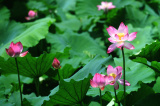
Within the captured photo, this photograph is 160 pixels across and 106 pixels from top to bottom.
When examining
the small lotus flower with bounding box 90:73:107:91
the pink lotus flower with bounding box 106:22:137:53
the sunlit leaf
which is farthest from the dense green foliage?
the pink lotus flower with bounding box 106:22:137:53

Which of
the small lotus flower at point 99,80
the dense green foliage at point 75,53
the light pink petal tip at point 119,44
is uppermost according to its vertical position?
the light pink petal tip at point 119,44

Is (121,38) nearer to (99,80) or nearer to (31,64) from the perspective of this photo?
(99,80)

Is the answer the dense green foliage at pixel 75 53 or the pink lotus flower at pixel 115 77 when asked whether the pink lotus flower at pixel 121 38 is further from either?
the dense green foliage at pixel 75 53

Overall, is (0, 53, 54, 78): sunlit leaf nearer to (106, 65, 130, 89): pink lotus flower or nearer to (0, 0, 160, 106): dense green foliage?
(0, 0, 160, 106): dense green foliage

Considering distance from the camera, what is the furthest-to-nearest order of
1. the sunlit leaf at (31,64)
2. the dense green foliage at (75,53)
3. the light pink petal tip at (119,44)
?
the sunlit leaf at (31,64) → the dense green foliage at (75,53) → the light pink petal tip at (119,44)

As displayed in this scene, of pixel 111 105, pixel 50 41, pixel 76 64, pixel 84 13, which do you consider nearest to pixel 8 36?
pixel 50 41

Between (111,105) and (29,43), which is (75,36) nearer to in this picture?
(29,43)

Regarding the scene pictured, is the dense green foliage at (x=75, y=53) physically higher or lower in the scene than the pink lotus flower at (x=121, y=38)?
lower

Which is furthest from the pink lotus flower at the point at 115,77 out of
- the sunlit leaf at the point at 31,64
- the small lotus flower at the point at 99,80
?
the sunlit leaf at the point at 31,64

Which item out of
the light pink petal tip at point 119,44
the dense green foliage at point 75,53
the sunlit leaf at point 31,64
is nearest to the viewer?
the light pink petal tip at point 119,44

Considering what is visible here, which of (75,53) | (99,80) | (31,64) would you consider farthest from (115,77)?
(75,53)

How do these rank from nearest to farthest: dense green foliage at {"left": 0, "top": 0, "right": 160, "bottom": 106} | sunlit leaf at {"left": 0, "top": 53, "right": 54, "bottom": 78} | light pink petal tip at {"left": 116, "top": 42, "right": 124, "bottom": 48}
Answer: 1. light pink petal tip at {"left": 116, "top": 42, "right": 124, "bottom": 48}
2. dense green foliage at {"left": 0, "top": 0, "right": 160, "bottom": 106}
3. sunlit leaf at {"left": 0, "top": 53, "right": 54, "bottom": 78}
